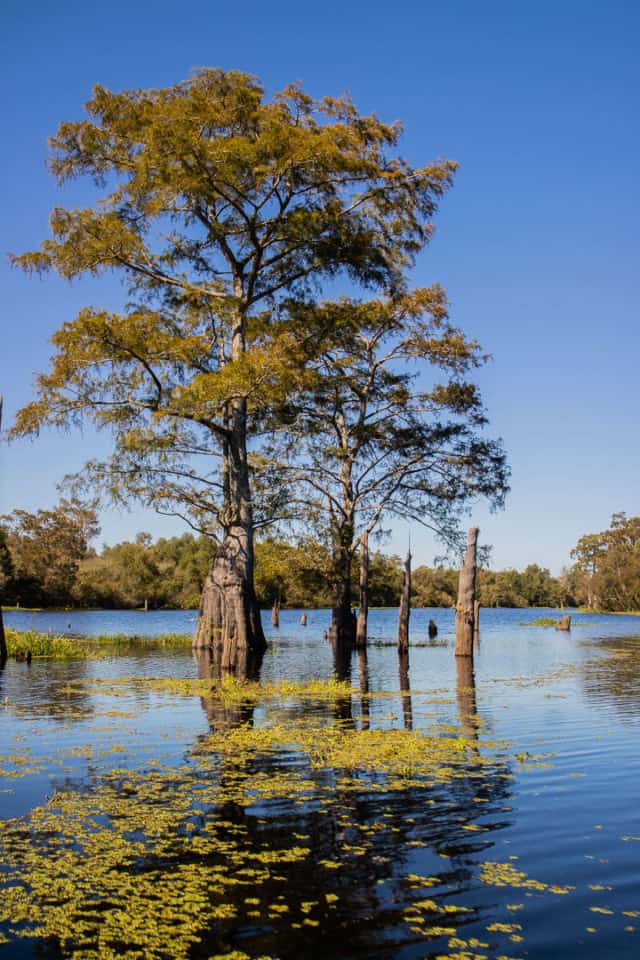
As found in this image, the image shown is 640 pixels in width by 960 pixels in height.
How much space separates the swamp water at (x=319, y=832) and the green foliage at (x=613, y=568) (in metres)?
94.8

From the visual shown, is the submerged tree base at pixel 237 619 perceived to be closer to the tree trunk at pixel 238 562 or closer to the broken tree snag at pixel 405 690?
the tree trunk at pixel 238 562

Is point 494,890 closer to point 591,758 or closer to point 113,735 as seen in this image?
point 591,758

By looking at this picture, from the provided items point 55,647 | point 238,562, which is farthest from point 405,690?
point 55,647

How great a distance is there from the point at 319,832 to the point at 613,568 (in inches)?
4135

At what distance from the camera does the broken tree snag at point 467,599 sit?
2639cm

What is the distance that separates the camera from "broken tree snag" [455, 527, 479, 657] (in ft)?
86.6

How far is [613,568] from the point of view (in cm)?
10462

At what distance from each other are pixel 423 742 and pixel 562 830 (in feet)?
13.0

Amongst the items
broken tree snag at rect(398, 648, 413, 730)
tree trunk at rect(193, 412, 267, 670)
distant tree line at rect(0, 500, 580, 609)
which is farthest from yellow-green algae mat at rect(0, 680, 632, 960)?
distant tree line at rect(0, 500, 580, 609)

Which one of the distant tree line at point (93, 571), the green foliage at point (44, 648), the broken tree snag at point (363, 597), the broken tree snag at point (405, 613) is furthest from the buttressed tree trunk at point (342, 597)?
the distant tree line at point (93, 571)

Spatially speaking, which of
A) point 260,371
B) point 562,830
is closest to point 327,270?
point 260,371

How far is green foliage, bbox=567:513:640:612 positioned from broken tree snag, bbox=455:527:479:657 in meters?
80.7

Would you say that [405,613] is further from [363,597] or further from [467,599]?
[467,599]

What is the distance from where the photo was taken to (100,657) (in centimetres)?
2808
